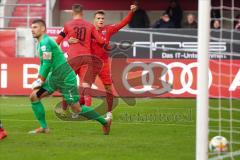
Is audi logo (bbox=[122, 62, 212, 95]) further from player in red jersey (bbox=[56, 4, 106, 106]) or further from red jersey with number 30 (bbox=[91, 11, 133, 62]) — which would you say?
player in red jersey (bbox=[56, 4, 106, 106])

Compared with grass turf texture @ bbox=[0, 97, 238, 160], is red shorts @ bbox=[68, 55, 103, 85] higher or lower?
higher

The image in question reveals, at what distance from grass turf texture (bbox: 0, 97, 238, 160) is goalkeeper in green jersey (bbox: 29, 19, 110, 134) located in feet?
1.33

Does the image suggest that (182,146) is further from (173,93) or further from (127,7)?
(127,7)

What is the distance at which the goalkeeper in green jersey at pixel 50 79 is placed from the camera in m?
12.0

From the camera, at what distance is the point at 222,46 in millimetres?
21828

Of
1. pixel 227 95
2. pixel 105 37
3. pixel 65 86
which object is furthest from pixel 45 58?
pixel 227 95

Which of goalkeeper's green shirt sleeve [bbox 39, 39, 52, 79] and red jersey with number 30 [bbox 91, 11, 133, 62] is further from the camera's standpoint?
red jersey with number 30 [bbox 91, 11, 133, 62]

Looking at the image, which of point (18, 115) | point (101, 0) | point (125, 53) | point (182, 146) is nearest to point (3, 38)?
point (125, 53)

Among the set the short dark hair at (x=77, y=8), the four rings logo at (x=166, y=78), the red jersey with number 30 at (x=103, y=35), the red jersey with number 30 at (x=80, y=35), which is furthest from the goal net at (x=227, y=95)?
the short dark hair at (x=77, y=8)

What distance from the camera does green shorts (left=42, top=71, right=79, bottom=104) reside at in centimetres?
1227

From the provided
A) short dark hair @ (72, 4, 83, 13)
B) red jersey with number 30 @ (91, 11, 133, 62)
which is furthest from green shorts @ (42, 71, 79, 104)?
red jersey with number 30 @ (91, 11, 133, 62)

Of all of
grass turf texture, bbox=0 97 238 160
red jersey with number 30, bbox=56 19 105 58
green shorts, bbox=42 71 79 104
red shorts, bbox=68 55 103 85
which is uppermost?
red jersey with number 30, bbox=56 19 105 58

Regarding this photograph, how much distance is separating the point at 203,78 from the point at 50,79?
4130 millimetres

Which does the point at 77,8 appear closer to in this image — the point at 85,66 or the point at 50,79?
the point at 85,66
